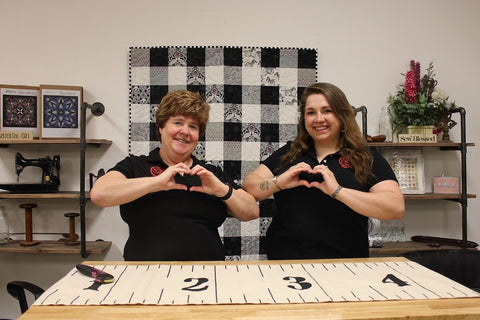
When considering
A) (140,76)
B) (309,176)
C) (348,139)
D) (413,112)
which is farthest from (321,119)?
(140,76)

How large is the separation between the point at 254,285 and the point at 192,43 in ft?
7.05

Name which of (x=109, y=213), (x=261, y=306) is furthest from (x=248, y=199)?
(x=109, y=213)

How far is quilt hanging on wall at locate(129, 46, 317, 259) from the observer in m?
2.63

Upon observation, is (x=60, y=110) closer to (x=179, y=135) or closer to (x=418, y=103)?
(x=179, y=135)

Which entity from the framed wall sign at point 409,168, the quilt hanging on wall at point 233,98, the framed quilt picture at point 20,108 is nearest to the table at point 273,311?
the quilt hanging on wall at point 233,98

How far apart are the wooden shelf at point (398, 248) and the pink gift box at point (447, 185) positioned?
16.9 inches

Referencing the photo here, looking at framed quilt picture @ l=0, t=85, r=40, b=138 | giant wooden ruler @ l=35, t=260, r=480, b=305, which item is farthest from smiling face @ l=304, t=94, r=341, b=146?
framed quilt picture @ l=0, t=85, r=40, b=138

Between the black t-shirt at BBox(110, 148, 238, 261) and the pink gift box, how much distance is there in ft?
6.57

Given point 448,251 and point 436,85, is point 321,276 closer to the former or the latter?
point 448,251

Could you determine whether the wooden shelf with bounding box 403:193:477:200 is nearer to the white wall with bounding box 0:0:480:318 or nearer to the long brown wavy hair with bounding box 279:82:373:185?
the white wall with bounding box 0:0:480:318

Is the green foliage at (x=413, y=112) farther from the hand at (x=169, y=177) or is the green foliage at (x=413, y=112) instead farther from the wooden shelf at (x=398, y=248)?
the hand at (x=169, y=177)

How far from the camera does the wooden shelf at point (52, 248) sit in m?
2.36

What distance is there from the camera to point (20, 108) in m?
2.55

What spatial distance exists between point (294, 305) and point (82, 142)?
1966 millimetres
